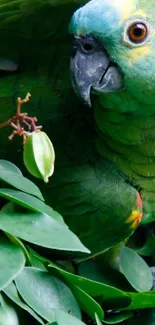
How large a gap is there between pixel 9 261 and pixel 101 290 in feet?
0.90

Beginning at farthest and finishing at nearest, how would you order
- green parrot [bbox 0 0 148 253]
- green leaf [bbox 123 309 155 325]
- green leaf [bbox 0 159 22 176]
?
green parrot [bbox 0 0 148 253] < green leaf [bbox 123 309 155 325] < green leaf [bbox 0 159 22 176]

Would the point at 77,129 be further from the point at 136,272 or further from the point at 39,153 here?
the point at 39,153

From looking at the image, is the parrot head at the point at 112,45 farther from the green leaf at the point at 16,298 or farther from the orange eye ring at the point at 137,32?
the green leaf at the point at 16,298

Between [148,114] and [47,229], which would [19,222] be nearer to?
[47,229]

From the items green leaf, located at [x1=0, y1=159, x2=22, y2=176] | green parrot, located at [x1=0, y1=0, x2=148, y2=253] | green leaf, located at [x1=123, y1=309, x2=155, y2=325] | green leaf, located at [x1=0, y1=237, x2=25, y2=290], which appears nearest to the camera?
green leaf, located at [x1=0, y1=237, x2=25, y2=290]

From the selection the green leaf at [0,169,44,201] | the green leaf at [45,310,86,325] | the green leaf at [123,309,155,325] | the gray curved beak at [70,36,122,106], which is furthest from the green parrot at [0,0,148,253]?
the green leaf at [45,310,86,325]

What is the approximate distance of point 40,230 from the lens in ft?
2.59

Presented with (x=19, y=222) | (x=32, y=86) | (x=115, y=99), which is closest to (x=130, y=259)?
(x=115, y=99)

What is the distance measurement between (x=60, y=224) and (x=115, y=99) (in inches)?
17.8

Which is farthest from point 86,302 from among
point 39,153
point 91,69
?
point 91,69

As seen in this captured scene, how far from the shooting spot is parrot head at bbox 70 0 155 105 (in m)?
1.06

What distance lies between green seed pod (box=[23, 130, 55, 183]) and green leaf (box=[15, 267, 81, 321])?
16 cm

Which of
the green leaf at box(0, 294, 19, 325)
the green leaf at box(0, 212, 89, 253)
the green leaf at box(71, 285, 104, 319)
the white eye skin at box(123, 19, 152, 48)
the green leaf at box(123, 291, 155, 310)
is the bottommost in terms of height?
the green leaf at box(123, 291, 155, 310)

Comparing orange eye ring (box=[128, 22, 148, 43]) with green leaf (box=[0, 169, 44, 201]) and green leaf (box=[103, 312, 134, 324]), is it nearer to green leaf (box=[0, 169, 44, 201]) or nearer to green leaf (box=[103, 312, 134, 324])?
green leaf (box=[0, 169, 44, 201])
